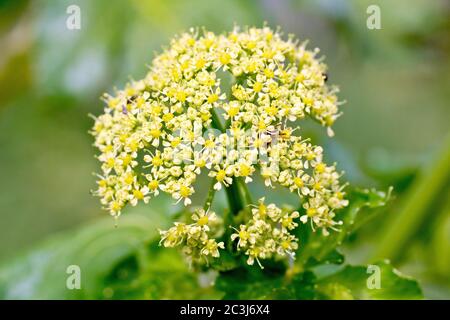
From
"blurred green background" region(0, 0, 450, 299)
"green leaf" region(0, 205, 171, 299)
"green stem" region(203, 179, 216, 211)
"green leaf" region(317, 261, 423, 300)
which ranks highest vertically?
"blurred green background" region(0, 0, 450, 299)

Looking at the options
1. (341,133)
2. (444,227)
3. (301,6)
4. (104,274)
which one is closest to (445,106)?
(341,133)

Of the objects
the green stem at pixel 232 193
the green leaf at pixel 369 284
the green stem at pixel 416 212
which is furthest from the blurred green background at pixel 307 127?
the green stem at pixel 232 193

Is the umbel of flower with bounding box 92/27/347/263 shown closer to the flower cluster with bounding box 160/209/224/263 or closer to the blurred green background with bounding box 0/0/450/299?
the flower cluster with bounding box 160/209/224/263

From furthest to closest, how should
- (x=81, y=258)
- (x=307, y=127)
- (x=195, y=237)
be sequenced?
1. (x=307, y=127)
2. (x=81, y=258)
3. (x=195, y=237)

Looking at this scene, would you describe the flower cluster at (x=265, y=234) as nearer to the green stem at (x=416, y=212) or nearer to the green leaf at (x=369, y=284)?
the green leaf at (x=369, y=284)

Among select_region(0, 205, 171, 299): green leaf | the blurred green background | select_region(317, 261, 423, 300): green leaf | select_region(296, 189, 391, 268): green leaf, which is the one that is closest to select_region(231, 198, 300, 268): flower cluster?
select_region(296, 189, 391, 268): green leaf

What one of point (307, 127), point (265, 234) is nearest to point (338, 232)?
point (265, 234)

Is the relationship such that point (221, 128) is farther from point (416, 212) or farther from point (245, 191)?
point (416, 212)
